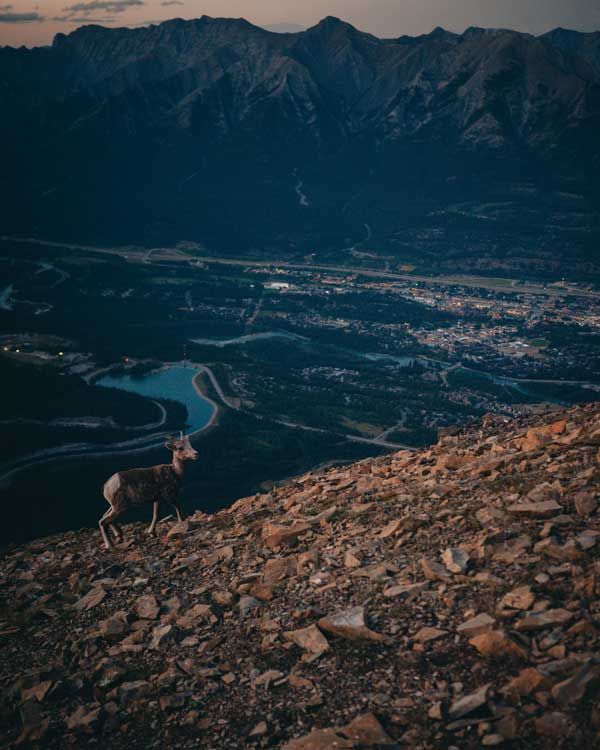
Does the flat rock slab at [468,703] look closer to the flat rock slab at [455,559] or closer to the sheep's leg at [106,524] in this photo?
the flat rock slab at [455,559]

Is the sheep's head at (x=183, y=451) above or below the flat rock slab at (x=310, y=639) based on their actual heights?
below

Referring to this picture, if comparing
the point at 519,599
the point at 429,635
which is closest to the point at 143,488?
the point at 429,635

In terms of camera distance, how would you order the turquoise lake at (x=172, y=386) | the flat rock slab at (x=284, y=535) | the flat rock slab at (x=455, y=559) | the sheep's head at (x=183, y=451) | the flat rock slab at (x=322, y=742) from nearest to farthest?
the flat rock slab at (x=322, y=742) → the flat rock slab at (x=455, y=559) → the flat rock slab at (x=284, y=535) → the sheep's head at (x=183, y=451) → the turquoise lake at (x=172, y=386)

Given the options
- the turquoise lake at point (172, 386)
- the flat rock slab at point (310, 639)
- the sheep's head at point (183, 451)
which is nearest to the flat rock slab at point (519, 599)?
the flat rock slab at point (310, 639)

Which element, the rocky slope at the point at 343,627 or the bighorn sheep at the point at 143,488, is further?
the bighorn sheep at the point at 143,488

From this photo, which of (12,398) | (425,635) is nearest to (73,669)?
(425,635)

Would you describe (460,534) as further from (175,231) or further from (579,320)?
(175,231)

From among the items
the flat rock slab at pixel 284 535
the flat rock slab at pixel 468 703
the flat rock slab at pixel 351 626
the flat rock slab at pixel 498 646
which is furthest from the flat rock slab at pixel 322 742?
the flat rock slab at pixel 284 535

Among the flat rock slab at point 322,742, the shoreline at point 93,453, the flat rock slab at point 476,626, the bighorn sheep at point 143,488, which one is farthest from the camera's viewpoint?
the shoreline at point 93,453

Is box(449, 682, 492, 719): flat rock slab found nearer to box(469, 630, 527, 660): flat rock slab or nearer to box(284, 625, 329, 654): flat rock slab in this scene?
box(469, 630, 527, 660): flat rock slab

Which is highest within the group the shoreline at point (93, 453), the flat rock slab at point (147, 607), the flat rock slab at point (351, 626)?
the flat rock slab at point (351, 626)
